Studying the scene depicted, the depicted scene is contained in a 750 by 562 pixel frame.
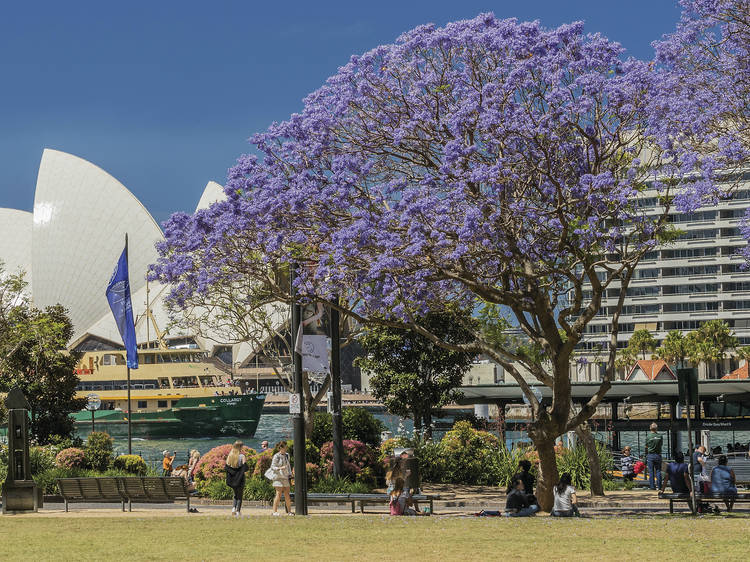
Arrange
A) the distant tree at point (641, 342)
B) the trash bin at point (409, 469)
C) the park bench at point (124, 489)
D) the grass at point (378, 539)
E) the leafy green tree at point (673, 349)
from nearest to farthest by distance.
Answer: the grass at point (378, 539)
the trash bin at point (409, 469)
the park bench at point (124, 489)
the leafy green tree at point (673, 349)
the distant tree at point (641, 342)

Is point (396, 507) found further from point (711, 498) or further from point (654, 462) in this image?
point (654, 462)

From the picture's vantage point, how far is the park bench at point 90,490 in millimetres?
21844

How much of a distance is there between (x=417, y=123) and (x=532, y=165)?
2238mm

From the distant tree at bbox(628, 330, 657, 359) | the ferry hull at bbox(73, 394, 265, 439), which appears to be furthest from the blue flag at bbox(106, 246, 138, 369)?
the distant tree at bbox(628, 330, 657, 359)

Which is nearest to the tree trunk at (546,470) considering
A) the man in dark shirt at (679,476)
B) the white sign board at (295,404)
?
the man in dark shirt at (679,476)

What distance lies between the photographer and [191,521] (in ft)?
56.3

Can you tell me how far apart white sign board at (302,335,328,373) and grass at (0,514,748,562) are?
3112 millimetres

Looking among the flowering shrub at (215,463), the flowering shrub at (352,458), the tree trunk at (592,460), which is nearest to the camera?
the tree trunk at (592,460)

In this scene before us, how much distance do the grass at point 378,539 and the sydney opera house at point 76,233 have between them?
6873cm

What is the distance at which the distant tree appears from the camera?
350 ft

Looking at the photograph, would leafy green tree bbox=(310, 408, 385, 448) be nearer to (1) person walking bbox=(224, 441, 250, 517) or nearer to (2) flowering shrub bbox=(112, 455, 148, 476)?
(2) flowering shrub bbox=(112, 455, 148, 476)

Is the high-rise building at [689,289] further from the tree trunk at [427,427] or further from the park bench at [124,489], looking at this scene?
the park bench at [124,489]

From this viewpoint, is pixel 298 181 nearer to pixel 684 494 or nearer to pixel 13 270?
pixel 684 494

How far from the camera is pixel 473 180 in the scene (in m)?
16.4
